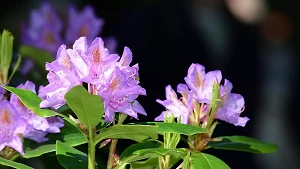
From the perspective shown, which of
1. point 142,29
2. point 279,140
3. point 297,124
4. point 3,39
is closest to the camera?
point 3,39

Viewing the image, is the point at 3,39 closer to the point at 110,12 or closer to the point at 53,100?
the point at 53,100

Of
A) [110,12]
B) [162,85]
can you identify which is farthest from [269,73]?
[162,85]

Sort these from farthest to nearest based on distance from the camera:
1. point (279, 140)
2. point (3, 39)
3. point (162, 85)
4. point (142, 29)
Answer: point (279, 140) < point (142, 29) < point (162, 85) < point (3, 39)

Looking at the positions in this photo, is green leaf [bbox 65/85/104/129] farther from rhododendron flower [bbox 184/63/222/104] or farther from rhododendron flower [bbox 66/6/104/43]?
rhododendron flower [bbox 66/6/104/43]

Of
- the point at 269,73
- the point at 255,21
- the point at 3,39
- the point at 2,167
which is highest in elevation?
the point at 255,21

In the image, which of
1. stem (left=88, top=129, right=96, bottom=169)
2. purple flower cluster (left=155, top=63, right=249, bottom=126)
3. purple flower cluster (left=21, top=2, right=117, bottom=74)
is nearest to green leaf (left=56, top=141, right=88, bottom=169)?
stem (left=88, top=129, right=96, bottom=169)

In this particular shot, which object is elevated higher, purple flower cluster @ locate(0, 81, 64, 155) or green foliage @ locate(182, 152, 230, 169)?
purple flower cluster @ locate(0, 81, 64, 155)

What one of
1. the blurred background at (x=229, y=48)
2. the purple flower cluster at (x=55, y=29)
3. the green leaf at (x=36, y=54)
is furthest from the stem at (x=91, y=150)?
the blurred background at (x=229, y=48)

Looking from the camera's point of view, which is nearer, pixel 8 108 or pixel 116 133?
pixel 116 133
